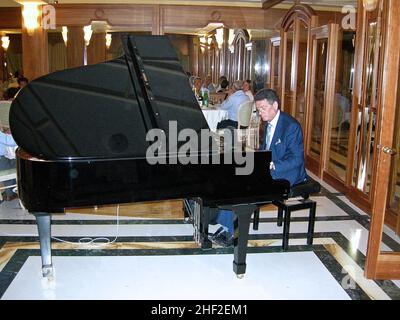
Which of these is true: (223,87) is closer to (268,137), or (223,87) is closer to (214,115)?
(214,115)

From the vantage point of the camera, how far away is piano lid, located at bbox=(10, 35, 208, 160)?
2818mm

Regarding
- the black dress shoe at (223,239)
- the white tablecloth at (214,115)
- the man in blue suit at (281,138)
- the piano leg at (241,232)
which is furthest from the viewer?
the white tablecloth at (214,115)

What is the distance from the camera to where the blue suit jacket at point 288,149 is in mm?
3281

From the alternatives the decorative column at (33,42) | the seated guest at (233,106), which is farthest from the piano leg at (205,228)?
the decorative column at (33,42)

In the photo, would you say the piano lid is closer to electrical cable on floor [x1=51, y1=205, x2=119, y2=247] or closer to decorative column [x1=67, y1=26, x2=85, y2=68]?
electrical cable on floor [x1=51, y1=205, x2=119, y2=247]

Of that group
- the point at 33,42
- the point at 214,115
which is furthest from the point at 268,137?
the point at 33,42

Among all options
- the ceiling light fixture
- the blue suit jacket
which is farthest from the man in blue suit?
the ceiling light fixture

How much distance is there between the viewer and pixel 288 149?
10.9 ft

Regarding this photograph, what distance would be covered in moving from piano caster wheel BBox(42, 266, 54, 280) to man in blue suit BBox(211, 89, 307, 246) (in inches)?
66.2

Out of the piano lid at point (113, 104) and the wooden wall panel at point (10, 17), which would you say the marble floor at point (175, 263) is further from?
the wooden wall panel at point (10, 17)

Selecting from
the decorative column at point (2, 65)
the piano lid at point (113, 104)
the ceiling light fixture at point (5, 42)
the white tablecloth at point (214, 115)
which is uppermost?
the ceiling light fixture at point (5, 42)

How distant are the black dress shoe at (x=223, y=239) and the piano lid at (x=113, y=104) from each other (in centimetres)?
108
